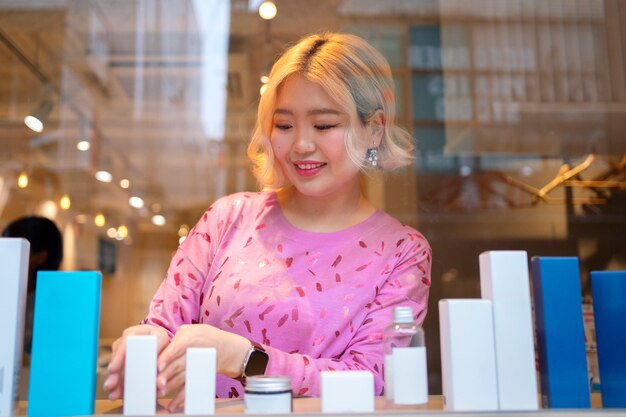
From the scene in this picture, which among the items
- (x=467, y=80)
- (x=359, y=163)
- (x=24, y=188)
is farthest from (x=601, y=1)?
(x=24, y=188)

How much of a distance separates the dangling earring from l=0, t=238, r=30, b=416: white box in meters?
0.68

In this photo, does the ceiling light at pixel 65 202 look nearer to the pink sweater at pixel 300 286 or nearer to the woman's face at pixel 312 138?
the pink sweater at pixel 300 286

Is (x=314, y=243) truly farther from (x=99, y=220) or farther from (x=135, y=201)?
(x=135, y=201)

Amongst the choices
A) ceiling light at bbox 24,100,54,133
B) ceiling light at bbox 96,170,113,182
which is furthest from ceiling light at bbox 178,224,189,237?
ceiling light at bbox 24,100,54,133

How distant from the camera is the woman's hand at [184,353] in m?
0.98

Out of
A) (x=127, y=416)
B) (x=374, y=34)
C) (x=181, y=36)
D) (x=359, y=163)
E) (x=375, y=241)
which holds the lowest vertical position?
(x=127, y=416)

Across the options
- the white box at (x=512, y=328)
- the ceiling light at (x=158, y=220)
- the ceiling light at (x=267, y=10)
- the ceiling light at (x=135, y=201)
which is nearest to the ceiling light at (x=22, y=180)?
the ceiling light at (x=135, y=201)

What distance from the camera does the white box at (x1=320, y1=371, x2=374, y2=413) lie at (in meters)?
0.89

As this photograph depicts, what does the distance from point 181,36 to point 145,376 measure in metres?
4.86

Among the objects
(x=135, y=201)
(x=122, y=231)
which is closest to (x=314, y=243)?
(x=135, y=201)

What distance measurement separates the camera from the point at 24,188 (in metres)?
6.17

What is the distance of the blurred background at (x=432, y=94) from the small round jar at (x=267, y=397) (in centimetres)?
166

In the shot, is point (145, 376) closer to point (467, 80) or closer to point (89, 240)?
point (467, 80)

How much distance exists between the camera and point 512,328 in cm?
96
